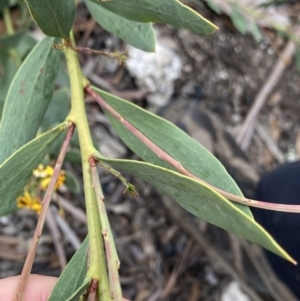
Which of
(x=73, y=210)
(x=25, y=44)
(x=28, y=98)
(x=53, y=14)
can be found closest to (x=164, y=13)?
(x=53, y=14)

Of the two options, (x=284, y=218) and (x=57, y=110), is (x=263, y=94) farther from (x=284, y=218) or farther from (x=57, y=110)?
(x=57, y=110)

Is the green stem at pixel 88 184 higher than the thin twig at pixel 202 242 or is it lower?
higher

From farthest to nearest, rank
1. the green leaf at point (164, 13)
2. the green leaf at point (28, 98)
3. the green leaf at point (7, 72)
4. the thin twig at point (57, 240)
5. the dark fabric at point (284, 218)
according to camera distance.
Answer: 1. the thin twig at point (57, 240)
2. the dark fabric at point (284, 218)
3. the green leaf at point (7, 72)
4. the green leaf at point (28, 98)
5. the green leaf at point (164, 13)

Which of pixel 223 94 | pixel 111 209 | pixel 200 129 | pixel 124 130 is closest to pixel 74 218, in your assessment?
pixel 111 209

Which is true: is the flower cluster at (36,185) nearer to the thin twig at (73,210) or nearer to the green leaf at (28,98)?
the green leaf at (28,98)

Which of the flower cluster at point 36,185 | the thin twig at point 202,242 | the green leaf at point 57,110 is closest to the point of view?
the flower cluster at point 36,185

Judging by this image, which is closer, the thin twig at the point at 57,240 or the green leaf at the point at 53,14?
the green leaf at the point at 53,14

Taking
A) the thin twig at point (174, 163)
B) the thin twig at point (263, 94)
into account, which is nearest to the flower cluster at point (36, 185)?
the thin twig at point (174, 163)
